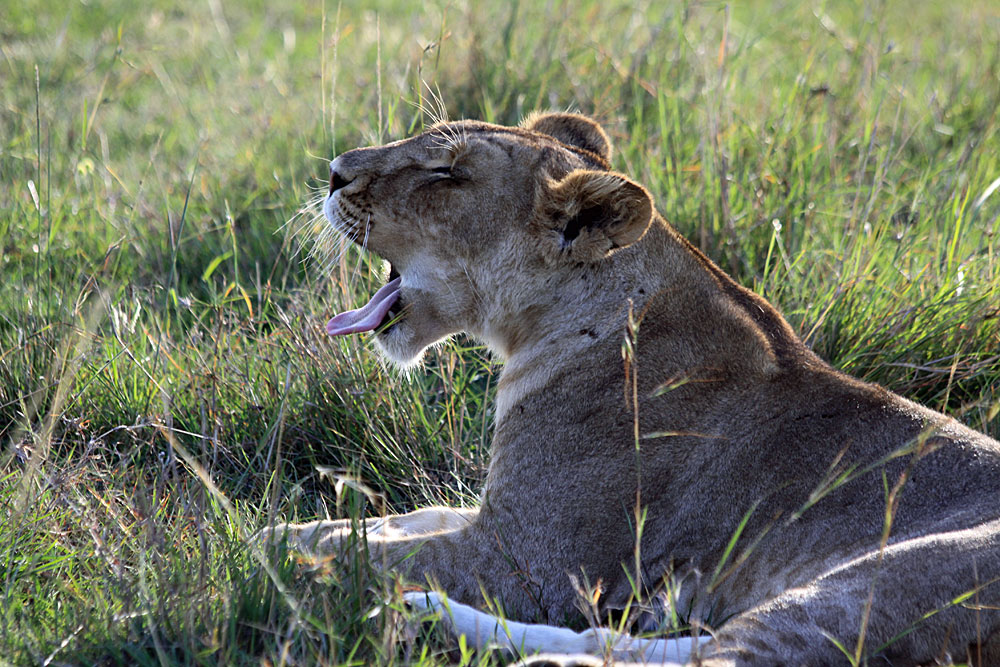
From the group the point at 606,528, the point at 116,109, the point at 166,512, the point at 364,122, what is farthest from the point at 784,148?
the point at 116,109

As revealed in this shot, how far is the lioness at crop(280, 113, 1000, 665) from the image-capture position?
96.0 inches

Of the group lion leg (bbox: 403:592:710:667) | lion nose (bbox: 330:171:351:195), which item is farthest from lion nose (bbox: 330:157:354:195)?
lion leg (bbox: 403:592:710:667)

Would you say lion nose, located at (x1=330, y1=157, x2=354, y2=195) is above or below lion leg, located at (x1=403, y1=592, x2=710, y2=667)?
above

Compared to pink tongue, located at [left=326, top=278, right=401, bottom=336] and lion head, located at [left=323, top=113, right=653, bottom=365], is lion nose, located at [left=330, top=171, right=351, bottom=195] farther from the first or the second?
pink tongue, located at [left=326, top=278, right=401, bottom=336]

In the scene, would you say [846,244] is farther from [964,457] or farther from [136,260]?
[136,260]

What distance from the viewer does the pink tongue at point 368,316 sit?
326 cm

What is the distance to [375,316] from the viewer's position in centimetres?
327

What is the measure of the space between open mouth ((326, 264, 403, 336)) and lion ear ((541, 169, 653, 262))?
0.56 m

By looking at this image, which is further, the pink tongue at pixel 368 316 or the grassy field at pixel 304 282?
the pink tongue at pixel 368 316

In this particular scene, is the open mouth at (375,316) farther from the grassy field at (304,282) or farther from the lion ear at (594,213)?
the lion ear at (594,213)

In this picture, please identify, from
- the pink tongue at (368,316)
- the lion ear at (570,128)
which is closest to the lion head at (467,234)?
the pink tongue at (368,316)

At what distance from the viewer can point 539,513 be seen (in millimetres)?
2842

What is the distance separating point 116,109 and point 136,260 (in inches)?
108

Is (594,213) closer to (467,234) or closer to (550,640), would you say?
(467,234)
